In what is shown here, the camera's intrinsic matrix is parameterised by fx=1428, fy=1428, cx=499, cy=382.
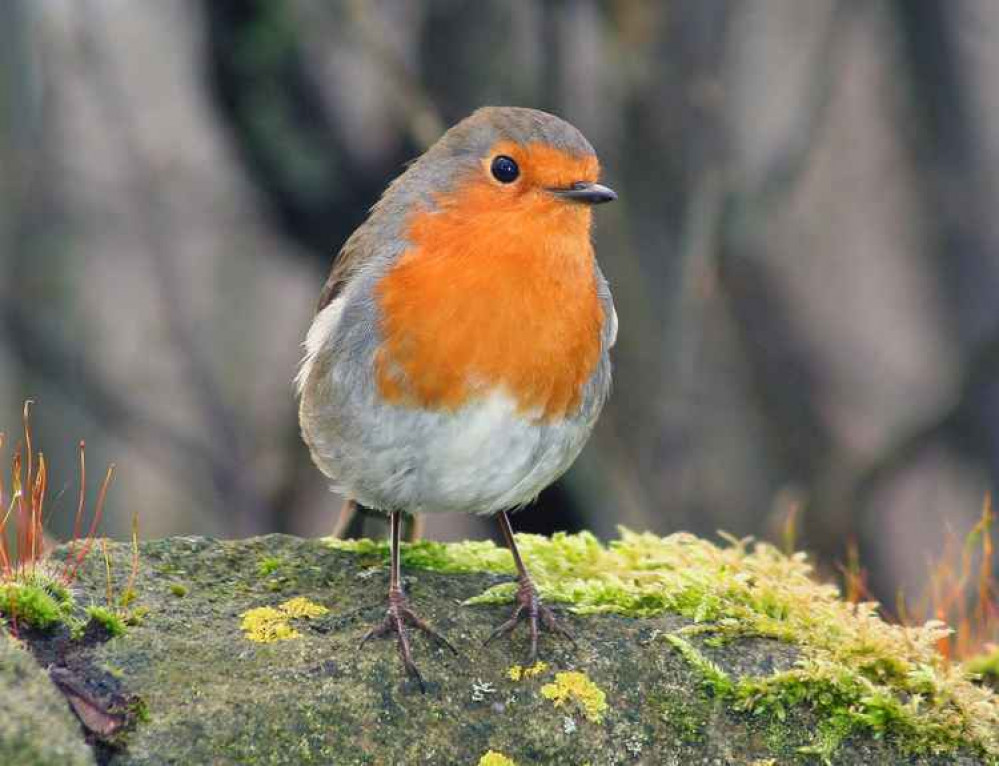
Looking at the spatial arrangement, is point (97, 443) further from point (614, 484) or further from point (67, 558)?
point (67, 558)

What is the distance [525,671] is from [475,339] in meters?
0.83

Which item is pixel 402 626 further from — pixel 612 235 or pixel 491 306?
pixel 612 235

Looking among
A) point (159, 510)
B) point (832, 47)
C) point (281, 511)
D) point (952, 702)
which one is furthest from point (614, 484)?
point (159, 510)

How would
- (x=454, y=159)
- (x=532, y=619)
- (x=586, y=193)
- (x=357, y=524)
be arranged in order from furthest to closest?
(x=357, y=524) → (x=454, y=159) → (x=586, y=193) → (x=532, y=619)

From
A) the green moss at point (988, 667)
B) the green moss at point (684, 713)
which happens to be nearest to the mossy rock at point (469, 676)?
the green moss at point (684, 713)

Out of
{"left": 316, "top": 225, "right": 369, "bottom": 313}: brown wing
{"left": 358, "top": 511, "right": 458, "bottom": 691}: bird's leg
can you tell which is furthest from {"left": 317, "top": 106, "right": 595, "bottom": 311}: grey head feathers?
{"left": 358, "top": 511, "right": 458, "bottom": 691}: bird's leg

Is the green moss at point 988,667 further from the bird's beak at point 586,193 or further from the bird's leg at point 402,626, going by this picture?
the bird's beak at point 586,193

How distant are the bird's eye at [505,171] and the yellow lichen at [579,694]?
51.3 inches

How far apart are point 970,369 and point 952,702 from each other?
5.17m

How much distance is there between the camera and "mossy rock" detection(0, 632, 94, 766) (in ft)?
8.27

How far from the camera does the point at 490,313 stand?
357 cm

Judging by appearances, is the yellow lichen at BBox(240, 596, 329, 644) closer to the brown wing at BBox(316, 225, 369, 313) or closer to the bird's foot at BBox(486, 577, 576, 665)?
the bird's foot at BBox(486, 577, 576, 665)

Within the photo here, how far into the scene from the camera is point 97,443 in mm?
11281

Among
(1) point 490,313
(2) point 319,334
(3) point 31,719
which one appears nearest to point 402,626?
(1) point 490,313
